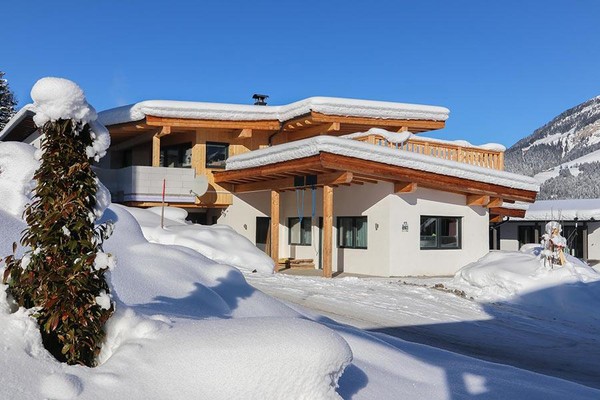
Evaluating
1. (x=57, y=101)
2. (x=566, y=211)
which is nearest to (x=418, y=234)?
(x=566, y=211)

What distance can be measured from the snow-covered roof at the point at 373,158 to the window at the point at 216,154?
1.18 metres

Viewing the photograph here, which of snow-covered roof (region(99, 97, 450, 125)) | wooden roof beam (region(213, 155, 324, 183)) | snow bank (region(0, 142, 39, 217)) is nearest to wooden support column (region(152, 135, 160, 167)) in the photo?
snow-covered roof (region(99, 97, 450, 125))

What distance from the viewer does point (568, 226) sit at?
94.4ft

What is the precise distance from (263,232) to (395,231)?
6090 mm

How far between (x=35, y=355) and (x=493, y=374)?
14.2ft

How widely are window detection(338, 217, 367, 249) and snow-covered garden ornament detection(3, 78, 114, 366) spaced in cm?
1509

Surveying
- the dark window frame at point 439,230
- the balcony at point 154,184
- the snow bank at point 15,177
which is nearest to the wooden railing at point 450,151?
the dark window frame at point 439,230

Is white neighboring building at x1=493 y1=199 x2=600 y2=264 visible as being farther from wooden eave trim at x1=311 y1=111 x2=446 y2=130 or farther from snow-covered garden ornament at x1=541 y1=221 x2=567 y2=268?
snow-covered garden ornament at x1=541 y1=221 x2=567 y2=268

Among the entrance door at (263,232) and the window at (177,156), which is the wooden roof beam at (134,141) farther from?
the entrance door at (263,232)

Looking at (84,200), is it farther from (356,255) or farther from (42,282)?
(356,255)

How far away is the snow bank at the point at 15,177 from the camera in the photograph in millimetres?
7102

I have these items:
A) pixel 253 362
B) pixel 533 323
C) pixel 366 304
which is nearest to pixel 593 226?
pixel 533 323

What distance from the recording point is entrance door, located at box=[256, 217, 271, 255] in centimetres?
2238

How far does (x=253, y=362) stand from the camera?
372cm
